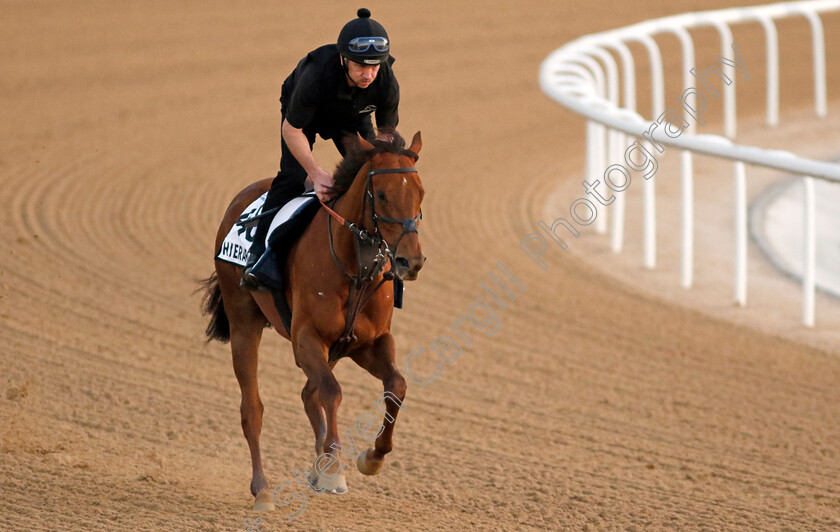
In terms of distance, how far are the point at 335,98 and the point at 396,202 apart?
893 mm

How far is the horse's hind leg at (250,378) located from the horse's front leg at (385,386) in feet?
1.88

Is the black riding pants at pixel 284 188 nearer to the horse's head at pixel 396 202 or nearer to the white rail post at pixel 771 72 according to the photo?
the horse's head at pixel 396 202

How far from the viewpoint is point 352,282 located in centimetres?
501

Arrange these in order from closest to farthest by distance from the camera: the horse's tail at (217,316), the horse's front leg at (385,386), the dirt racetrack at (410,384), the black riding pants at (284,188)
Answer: the horse's front leg at (385,386), the black riding pants at (284,188), the dirt racetrack at (410,384), the horse's tail at (217,316)

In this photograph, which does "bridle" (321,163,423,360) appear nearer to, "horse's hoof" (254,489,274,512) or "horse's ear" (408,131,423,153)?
"horse's ear" (408,131,423,153)

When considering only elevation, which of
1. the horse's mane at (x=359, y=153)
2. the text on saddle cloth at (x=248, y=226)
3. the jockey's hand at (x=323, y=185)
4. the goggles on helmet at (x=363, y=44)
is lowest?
the text on saddle cloth at (x=248, y=226)

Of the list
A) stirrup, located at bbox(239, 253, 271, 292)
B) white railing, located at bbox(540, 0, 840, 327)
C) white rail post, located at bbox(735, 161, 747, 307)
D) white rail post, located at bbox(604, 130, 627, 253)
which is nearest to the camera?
stirrup, located at bbox(239, 253, 271, 292)

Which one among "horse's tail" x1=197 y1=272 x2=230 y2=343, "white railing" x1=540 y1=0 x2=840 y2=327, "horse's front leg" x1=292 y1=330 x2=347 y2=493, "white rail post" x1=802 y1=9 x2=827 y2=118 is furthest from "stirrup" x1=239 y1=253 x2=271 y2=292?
"white rail post" x1=802 y1=9 x2=827 y2=118

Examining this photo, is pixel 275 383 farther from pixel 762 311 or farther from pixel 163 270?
pixel 762 311

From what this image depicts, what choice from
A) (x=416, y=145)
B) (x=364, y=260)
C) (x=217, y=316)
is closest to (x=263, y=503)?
(x=217, y=316)

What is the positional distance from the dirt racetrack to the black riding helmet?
2.21 meters

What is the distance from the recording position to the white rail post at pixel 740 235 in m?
8.74

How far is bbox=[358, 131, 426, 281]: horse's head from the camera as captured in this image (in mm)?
4414

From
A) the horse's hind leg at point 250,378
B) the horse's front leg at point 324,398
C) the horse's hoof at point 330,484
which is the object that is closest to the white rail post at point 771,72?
the horse's hind leg at point 250,378
